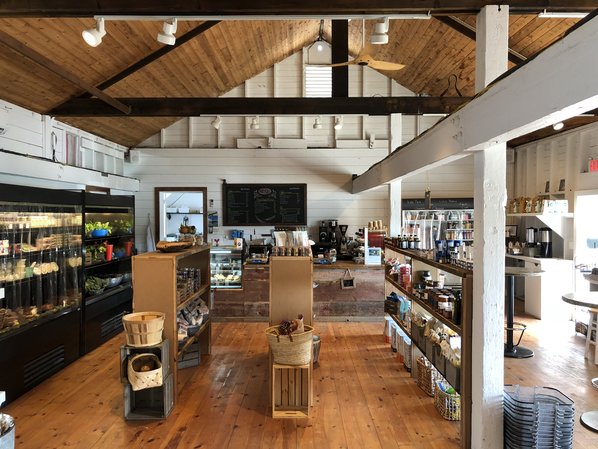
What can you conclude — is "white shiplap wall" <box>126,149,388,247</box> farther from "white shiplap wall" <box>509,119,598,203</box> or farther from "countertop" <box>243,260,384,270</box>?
"white shiplap wall" <box>509,119,598,203</box>

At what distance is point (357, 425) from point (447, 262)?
1.63 m

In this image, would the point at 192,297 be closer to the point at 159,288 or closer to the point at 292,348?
the point at 159,288

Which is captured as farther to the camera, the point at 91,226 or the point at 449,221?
the point at 449,221

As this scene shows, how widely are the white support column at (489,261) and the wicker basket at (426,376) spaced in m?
1.13

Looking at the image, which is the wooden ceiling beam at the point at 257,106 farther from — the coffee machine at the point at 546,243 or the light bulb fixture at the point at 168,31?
the coffee machine at the point at 546,243

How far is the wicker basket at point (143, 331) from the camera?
3.51m

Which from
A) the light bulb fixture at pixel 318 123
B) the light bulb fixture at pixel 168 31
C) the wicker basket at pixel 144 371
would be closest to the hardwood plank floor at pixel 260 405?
the wicker basket at pixel 144 371

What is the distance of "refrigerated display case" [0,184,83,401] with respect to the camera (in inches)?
157

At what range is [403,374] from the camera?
461 centimetres

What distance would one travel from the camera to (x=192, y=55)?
6.26 metres

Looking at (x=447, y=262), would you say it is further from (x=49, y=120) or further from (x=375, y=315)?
(x=49, y=120)

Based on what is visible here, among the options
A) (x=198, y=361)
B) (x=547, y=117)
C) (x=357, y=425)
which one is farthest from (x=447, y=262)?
(x=198, y=361)

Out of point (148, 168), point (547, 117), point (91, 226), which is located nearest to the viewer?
point (547, 117)

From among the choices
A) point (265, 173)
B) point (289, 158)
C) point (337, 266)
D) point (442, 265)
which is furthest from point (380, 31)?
point (265, 173)
